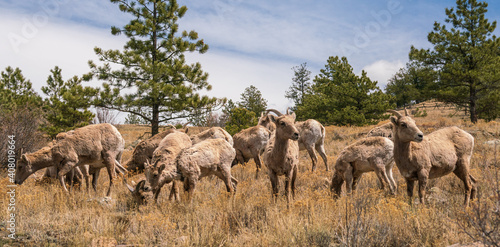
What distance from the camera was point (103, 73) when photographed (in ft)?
69.9

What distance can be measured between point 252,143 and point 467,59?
2268 cm

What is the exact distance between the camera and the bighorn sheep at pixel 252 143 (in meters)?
12.0

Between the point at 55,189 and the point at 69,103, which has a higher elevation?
the point at 69,103

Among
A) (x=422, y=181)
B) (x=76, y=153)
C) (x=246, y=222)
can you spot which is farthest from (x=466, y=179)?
(x=76, y=153)

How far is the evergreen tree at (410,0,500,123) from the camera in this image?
23.6 metres

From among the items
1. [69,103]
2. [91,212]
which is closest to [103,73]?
[69,103]

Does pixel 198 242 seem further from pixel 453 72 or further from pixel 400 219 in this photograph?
pixel 453 72

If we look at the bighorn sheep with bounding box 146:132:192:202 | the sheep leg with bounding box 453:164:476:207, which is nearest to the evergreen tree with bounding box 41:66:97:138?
the bighorn sheep with bounding box 146:132:192:202

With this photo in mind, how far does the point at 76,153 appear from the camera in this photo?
24.9 feet

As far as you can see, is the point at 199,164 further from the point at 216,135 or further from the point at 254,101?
the point at 254,101

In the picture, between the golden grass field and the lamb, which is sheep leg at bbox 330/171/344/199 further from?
the lamb

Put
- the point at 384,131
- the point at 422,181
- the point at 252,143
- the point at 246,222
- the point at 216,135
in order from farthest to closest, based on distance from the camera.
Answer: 1. the point at 252,143
2. the point at 216,135
3. the point at 384,131
4. the point at 422,181
5. the point at 246,222

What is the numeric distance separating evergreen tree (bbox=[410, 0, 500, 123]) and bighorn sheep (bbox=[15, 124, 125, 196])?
25.6m

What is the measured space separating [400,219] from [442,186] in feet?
16.5
